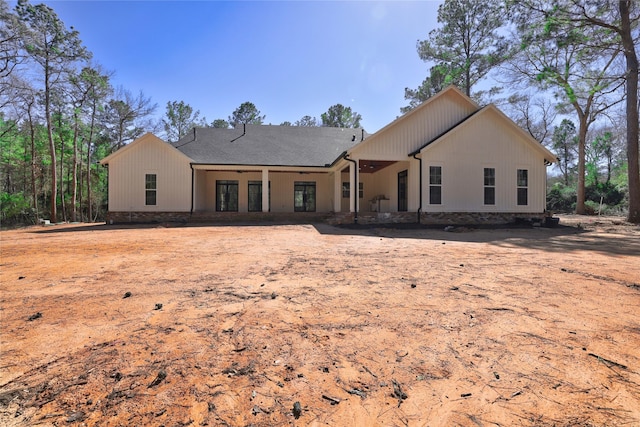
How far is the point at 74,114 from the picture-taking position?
20609mm

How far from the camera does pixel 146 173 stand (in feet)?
50.8

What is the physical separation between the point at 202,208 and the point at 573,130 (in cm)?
4744

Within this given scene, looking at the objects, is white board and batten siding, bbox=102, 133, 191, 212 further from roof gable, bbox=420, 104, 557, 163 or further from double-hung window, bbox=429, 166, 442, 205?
double-hung window, bbox=429, 166, 442, 205

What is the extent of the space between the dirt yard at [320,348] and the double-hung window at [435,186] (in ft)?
29.4

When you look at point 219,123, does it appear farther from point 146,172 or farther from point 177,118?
point 146,172

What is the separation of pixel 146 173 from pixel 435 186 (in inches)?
565

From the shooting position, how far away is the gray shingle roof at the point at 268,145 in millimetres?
16562

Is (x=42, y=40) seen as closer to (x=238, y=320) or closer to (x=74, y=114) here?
(x=74, y=114)

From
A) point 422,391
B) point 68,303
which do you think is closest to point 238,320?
point 422,391

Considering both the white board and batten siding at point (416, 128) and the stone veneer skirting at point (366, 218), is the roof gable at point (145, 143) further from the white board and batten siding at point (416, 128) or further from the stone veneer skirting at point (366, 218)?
the white board and batten siding at point (416, 128)

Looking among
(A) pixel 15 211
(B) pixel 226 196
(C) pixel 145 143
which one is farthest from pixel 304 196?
(A) pixel 15 211

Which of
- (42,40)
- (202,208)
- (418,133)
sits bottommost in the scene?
(202,208)

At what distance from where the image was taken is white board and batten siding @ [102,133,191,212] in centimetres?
1526

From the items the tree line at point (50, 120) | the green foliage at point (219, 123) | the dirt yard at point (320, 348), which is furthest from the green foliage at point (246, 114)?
the dirt yard at point (320, 348)
